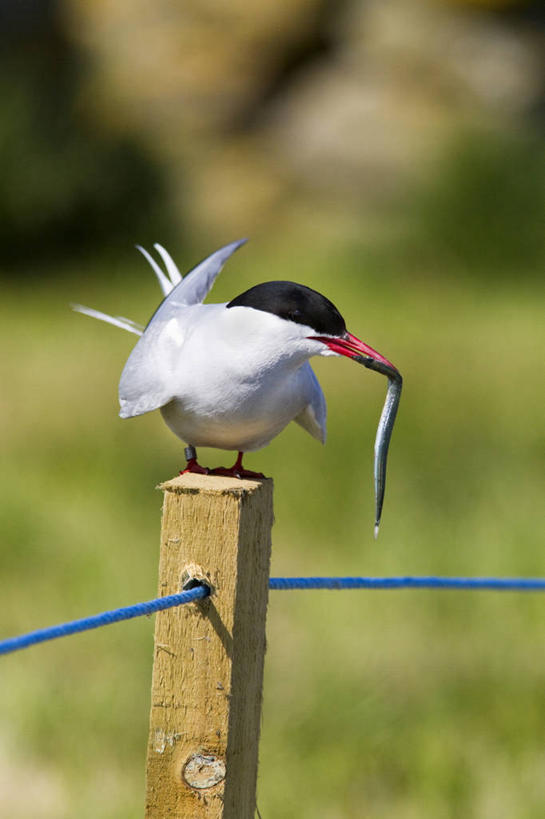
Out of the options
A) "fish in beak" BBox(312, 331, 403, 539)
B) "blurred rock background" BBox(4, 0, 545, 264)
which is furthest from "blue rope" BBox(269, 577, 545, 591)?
"blurred rock background" BBox(4, 0, 545, 264)

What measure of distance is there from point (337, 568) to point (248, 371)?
3.62m

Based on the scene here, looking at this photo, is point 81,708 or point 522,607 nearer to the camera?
point 81,708

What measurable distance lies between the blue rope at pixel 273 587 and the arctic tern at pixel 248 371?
23 cm

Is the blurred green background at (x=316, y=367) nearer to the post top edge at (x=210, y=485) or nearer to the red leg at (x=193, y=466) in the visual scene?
the red leg at (x=193, y=466)

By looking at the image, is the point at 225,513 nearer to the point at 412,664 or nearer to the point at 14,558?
the point at 412,664

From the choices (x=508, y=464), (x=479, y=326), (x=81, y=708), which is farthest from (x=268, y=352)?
(x=479, y=326)

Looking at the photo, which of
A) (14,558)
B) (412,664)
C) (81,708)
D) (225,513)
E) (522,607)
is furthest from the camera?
(14,558)

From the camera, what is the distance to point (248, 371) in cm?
181

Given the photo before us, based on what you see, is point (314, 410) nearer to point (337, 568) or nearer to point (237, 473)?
point (237, 473)

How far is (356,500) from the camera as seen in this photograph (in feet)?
19.7

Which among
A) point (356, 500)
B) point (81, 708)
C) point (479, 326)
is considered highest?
point (479, 326)

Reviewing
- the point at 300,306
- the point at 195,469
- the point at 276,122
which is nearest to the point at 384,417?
the point at 300,306

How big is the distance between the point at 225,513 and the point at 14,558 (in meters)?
3.86

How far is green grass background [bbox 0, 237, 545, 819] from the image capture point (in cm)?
372
